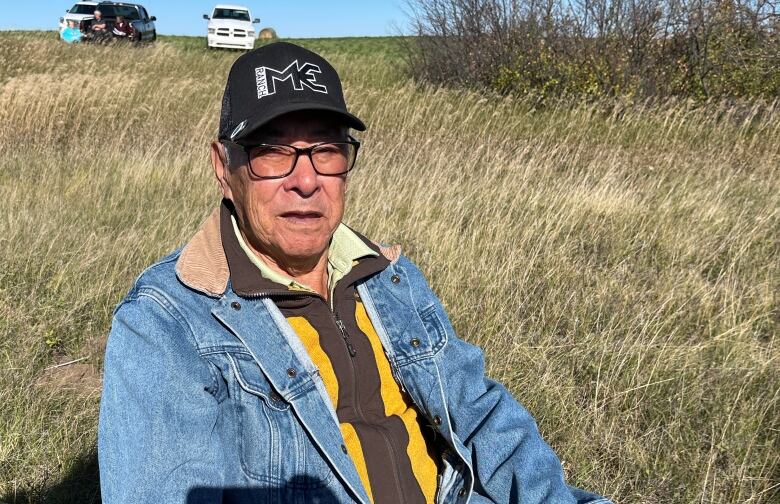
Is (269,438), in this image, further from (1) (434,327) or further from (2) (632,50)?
(2) (632,50)

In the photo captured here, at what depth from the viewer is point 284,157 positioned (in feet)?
5.84

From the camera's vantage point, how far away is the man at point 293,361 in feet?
4.80

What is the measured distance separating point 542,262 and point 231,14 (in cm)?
2341

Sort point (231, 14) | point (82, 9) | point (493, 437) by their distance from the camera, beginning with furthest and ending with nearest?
point (231, 14)
point (82, 9)
point (493, 437)

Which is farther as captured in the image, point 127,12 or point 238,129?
point 127,12

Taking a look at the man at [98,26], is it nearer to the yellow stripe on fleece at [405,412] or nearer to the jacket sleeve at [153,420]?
the yellow stripe on fleece at [405,412]

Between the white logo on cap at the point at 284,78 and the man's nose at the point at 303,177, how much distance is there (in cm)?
18

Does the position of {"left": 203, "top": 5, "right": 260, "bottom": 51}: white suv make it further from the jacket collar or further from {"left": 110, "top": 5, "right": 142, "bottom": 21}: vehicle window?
the jacket collar

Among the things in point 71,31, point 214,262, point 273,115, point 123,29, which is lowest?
point 71,31

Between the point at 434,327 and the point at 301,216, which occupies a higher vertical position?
the point at 301,216

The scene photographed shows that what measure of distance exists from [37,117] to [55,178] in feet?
8.74

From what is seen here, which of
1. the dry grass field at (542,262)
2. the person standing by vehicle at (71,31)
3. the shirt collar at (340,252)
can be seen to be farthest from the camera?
the person standing by vehicle at (71,31)

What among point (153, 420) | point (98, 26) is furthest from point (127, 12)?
point (153, 420)

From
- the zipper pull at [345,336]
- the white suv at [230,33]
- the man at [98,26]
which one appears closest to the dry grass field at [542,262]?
the zipper pull at [345,336]
